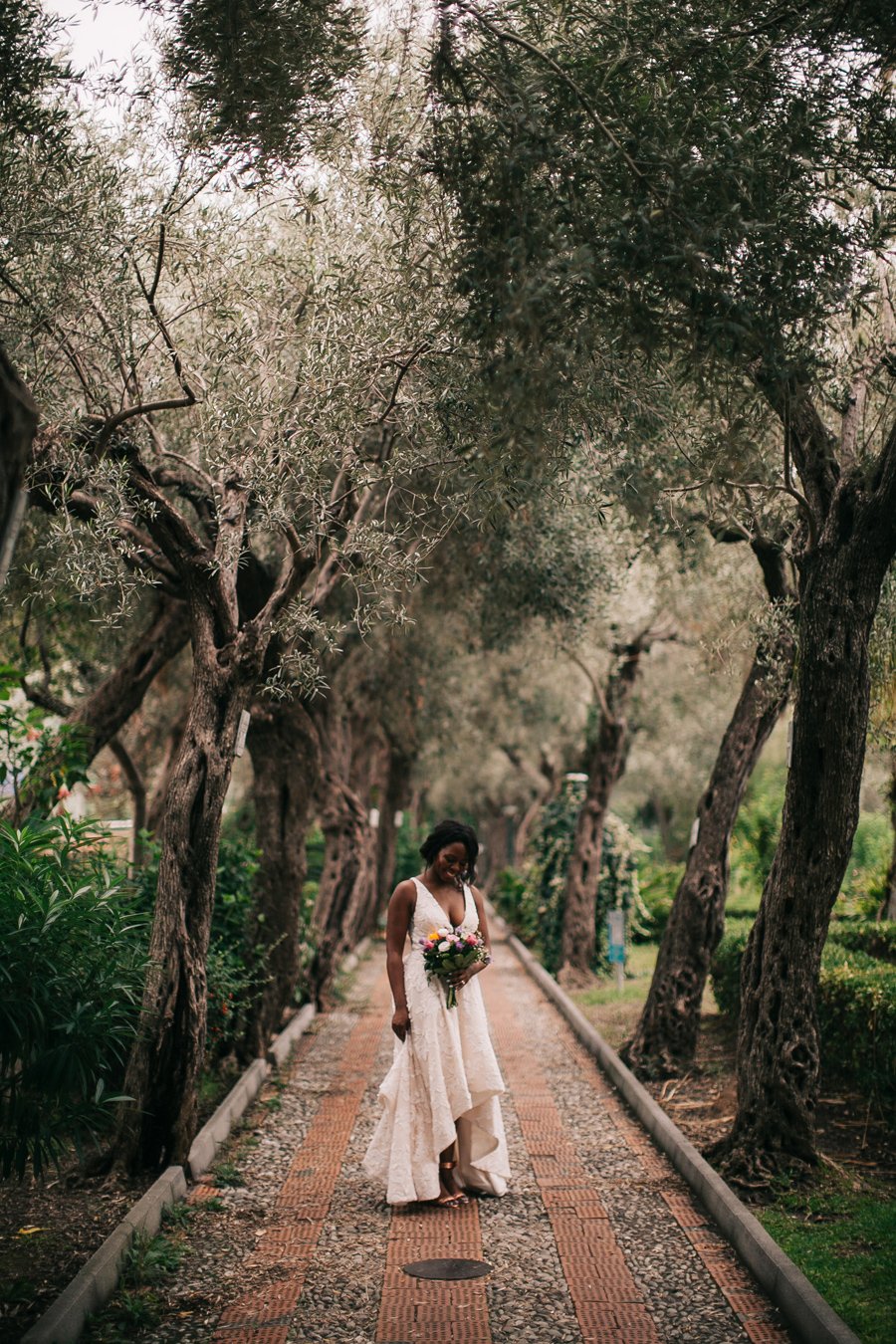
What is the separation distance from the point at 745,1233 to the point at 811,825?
231cm

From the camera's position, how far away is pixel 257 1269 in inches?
235

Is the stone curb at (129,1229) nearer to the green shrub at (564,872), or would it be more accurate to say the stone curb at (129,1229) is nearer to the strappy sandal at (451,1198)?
the strappy sandal at (451,1198)

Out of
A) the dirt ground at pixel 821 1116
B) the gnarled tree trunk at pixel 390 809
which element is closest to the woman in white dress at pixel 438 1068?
the dirt ground at pixel 821 1116

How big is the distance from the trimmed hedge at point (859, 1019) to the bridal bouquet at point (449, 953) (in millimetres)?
3072

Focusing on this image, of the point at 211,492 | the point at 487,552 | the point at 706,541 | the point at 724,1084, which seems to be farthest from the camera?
the point at 706,541

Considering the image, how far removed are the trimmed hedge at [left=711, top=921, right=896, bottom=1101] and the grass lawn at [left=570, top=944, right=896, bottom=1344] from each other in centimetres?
38

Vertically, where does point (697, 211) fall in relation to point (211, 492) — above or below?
above

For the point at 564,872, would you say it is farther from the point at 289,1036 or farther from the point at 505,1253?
the point at 505,1253

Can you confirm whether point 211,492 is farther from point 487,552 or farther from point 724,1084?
point 724,1084

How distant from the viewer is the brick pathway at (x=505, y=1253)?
206 inches

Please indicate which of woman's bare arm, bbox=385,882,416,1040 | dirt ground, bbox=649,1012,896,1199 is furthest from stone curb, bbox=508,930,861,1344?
woman's bare arm, bbox=385,882,416,1040

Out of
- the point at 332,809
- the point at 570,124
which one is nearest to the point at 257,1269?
the point at 570,124

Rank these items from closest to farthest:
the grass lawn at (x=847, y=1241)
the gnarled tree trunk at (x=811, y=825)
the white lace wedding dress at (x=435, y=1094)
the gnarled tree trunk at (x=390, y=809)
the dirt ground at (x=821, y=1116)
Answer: the grass lawn at (x=847, y=1241) < the white lace wedding dress at (x=435, y=1094) < the gnarled tree trunk at (x=811, y=825) < the dirt ground at (x=821, y=1116) < the gnarled tree trunk at (x=390, y=809)

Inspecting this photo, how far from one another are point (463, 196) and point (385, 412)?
5.35 feet
